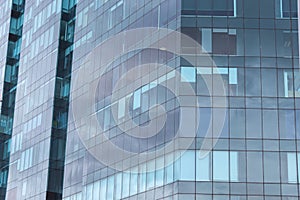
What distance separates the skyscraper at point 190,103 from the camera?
42.1 meters

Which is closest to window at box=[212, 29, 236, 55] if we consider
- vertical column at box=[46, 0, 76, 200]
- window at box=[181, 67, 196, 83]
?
window at box=[181, 67, 196, 83]

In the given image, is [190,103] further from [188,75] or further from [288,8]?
[288,8]

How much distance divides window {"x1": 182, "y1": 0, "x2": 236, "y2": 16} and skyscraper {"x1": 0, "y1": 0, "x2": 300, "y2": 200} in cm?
7

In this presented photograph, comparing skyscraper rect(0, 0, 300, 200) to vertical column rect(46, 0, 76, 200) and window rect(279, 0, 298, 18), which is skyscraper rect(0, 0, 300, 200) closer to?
window rect(279, 0, 298, 18)

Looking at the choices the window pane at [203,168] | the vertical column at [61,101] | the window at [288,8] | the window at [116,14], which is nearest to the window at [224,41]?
the window at [288,8]

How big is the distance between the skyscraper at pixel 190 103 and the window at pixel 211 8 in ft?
0.23

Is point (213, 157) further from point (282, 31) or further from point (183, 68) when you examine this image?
point (282, 31)

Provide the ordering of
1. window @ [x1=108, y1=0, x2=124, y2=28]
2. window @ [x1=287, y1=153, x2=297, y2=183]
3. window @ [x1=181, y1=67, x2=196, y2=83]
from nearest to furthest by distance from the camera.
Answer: window @ [x1=287, y1=153, x2=297, y2=183], window @ [x1=181, y1=67, x2=196, y2=83], window @ [x1=108, y1=0, x2=124, y2=28]

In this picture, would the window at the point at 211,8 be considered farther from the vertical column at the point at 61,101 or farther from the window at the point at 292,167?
the vertical column at the point at 61,101

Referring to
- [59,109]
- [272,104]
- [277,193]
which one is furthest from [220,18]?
[59,109]

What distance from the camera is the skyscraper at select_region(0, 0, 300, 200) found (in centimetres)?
4212

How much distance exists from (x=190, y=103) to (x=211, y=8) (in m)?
7.30

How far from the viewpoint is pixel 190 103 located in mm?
43250

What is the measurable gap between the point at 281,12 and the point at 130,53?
452 inches
